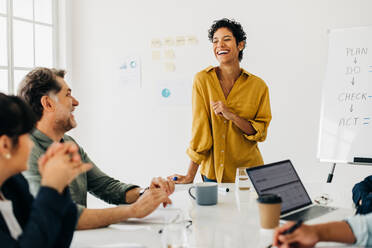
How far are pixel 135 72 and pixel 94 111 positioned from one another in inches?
26.7

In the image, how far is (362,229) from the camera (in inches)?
43.4

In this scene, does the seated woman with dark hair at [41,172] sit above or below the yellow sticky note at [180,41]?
below

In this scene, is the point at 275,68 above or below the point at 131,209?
above

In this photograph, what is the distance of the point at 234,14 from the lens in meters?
3.49

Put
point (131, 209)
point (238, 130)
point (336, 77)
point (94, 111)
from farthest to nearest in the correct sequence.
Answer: point (94, 111)
point (336, 77)
point (238, 130)
point (131, 209)

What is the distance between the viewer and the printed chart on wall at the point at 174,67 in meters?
3.72

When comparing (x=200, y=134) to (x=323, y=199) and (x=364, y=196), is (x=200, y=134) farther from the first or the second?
(x=364, y=196)

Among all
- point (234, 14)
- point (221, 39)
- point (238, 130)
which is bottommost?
point (238, 130)

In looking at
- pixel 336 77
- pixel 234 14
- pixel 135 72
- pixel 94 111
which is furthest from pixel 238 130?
pixel 94 111

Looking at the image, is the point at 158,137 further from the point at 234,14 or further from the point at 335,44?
the point at 335,44

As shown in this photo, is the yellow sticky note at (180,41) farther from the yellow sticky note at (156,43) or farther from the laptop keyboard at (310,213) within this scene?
the laptop keyboard at (310,213)

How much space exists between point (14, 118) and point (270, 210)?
84 cm

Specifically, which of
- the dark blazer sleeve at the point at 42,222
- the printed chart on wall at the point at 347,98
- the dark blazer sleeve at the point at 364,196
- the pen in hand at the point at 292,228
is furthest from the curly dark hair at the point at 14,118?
the printed chart on wall at the point at 347,98

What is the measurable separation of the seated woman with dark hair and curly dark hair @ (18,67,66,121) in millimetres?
572
